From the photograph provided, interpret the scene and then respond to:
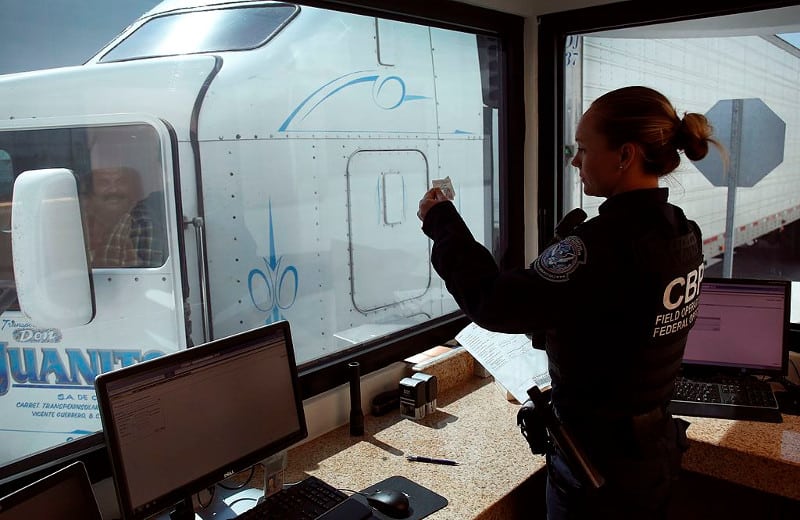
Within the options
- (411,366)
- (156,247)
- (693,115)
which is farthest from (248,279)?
(693,115)

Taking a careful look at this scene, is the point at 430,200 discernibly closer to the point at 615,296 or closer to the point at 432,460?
the point at 615,296

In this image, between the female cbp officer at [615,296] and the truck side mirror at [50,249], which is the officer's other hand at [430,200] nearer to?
the female cbp officer at [615,296]

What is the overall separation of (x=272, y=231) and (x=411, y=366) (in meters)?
0.67

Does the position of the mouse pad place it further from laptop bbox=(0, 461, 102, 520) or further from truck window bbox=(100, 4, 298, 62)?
truck window bbox=(100, 4, 298, 62)

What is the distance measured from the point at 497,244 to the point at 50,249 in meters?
1.82

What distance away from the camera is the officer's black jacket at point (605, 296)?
1251 millimetres

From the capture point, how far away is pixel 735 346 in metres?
2.15

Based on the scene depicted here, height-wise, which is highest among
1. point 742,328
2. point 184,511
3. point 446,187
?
point 446,187

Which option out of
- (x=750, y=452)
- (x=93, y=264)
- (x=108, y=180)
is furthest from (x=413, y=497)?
(x=108, y=180)

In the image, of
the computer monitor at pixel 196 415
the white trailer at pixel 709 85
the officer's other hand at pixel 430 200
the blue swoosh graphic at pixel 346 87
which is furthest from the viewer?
the white trailer at pixel 709 85

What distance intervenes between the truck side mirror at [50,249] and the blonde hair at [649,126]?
4.30 feet

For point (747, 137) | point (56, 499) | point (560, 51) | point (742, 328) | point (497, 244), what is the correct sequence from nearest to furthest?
1. point (56, 499)
2. point (742, 328)
3. point (747, 137)
4. point (560, 51)
5. point (497, 244)

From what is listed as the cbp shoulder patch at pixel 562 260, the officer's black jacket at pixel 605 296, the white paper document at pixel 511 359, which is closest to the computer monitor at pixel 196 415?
the officer's black jacket at pixel 605 296

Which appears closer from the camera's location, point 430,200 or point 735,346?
point 430,200
